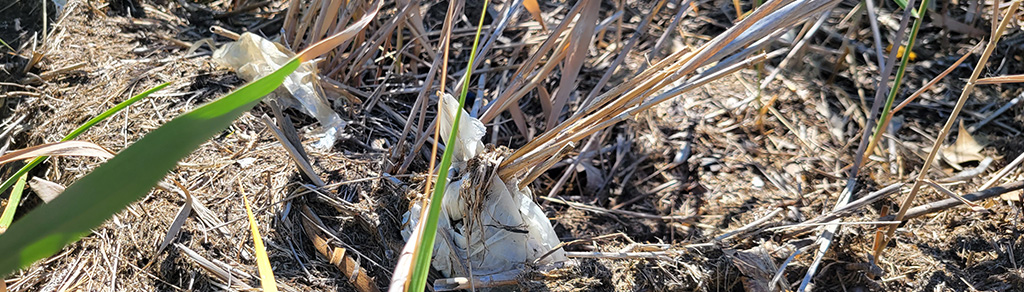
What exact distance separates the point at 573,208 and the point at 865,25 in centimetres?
118

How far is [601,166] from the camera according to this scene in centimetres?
170

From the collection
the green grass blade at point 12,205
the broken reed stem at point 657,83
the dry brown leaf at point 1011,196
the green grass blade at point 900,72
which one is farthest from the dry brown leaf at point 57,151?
the dry brown leaf at point 1011,196

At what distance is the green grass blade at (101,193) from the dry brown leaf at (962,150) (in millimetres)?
1804

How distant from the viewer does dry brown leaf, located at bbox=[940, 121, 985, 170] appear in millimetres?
1619

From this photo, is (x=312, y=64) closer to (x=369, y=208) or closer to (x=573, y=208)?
(x=369, y=208)

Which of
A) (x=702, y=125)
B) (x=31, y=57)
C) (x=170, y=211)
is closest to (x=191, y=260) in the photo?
(x=170, y=211)

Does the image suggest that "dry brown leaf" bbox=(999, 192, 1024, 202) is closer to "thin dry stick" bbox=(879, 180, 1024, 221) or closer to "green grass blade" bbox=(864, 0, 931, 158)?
"thin dry stick" bbox=(879, 180, 1024, 221)

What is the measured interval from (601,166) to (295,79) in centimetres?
82

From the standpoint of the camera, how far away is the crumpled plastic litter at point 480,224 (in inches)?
43.3

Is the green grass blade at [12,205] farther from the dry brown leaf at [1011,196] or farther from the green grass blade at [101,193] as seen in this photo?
the dry brown leaf at [1011,196]

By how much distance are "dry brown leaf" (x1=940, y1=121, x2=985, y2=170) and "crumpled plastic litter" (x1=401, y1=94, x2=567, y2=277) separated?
3.83 feet

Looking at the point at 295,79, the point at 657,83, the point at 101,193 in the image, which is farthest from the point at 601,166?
the point at 101,193

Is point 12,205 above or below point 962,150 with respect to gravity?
above

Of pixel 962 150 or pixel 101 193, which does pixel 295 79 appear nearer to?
pixel 101 193
